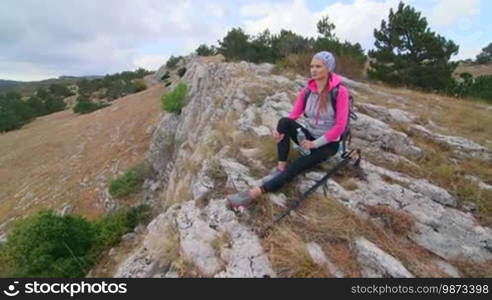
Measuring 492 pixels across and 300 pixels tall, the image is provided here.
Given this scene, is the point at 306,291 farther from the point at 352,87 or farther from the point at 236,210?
the point at 352,87

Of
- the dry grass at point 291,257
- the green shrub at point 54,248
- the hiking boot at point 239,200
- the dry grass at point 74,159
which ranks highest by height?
the hiking boot at point 239,200

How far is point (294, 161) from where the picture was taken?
4219 millimetres

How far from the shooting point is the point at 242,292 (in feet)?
9.87

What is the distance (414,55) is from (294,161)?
15003 mm

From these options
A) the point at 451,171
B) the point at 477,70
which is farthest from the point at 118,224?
the point at 477,70

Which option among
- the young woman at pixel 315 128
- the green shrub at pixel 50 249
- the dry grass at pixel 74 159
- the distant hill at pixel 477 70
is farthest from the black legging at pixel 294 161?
the distant hill at pixel 477 70

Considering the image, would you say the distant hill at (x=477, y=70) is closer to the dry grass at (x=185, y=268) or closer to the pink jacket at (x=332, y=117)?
the pink jacket at (x=332, y=117)

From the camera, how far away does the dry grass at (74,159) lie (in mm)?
14340

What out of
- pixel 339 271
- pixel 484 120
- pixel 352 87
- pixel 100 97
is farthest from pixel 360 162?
pixel 100 97

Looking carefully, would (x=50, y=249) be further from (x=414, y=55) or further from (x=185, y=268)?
(x=414, y=55)

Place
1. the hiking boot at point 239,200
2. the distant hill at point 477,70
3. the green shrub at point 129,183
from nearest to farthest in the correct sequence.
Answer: the hiking boot at point 239,200 < the green shrub at point 129,183 < the distant hill at point 477,70

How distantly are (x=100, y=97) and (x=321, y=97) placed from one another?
46.9 metres

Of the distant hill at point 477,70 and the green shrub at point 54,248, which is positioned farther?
the distant hill at point 477,70

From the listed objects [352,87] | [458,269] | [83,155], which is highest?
[352,87]
